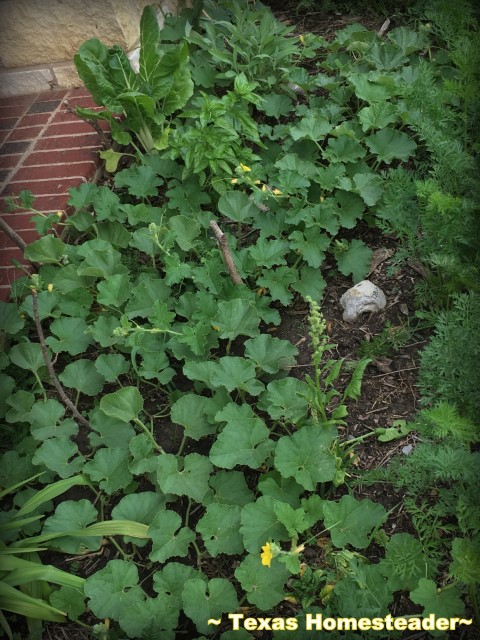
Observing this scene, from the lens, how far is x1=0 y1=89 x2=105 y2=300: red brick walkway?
10.1 ft

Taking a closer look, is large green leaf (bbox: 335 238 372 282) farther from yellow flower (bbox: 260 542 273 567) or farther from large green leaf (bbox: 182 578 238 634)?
large green leaf (bbox: 182 578 238 634)

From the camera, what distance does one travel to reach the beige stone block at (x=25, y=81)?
365 centimetres

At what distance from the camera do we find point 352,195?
2693 mm

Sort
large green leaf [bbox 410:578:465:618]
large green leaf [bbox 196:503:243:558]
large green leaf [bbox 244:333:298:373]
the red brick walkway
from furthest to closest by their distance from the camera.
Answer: the red brick walkway < large green leaf [bbox 244:333:298:373] < large green leaf [bbox 196:503:243:558] < large green leaf [bbox 410:578:465:618]

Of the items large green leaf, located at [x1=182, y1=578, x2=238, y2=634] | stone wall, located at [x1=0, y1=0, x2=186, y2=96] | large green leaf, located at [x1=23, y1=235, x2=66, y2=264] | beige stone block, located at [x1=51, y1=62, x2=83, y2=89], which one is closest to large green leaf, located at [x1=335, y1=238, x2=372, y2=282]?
large green leaf, located at [x1=23, y1=235, x2=66, y2=264]

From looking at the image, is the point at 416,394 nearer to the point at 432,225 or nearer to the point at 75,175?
the point at 432,225

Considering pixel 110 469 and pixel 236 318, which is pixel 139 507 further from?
pixel 236 318

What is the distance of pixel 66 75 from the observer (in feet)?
12.0

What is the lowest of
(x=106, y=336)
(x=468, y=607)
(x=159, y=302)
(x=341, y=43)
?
(x=468, y=607)

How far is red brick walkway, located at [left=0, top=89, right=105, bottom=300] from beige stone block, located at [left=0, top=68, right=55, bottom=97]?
5 centimetres

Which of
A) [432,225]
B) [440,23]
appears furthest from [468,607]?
[440,23]

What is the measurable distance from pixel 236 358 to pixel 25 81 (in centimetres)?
254

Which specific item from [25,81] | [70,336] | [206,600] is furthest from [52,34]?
[206,600]

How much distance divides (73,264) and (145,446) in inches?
38.9
